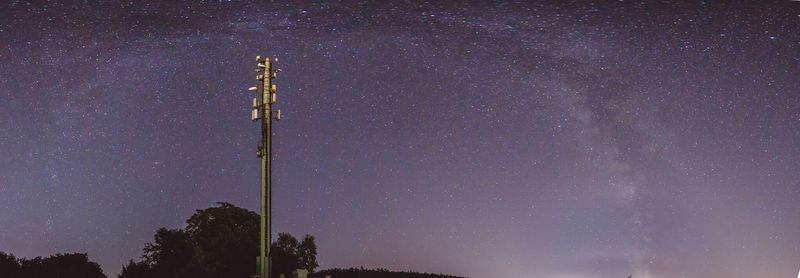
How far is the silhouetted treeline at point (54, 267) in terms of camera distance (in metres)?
40.1

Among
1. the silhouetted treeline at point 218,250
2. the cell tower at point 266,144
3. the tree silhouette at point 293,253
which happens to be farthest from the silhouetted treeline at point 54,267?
the cell tower at point 266,144

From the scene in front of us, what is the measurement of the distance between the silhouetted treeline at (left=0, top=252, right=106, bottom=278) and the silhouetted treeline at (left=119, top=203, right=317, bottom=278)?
8621 millimetres

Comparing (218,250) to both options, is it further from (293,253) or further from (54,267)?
(54,267)

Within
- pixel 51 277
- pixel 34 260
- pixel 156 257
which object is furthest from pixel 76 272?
pixel 156 257

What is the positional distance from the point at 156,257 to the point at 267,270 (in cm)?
2206

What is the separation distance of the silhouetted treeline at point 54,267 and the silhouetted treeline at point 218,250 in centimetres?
862

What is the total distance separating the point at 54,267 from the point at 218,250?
15520mm

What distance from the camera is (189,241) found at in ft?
103

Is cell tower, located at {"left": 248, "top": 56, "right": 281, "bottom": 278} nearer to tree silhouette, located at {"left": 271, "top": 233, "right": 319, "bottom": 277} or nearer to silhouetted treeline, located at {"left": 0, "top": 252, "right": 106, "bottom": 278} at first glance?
tree silhouette, located at {"left": 271, "top": 233, "right": 319, "bottom": 277}

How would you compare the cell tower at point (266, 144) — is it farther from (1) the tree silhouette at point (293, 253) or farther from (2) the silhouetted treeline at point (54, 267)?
(2) the silhouetted treeline at point (54, 267)

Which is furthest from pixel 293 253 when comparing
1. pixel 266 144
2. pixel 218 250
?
pixel 266 144

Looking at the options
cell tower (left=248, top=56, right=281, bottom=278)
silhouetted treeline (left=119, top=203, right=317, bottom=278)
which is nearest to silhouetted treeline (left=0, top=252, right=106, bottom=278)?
silhouetted treeline (left=119, top=203, right=317, bottom=278)

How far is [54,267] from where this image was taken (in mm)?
40438

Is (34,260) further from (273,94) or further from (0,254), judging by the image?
(273,94)
